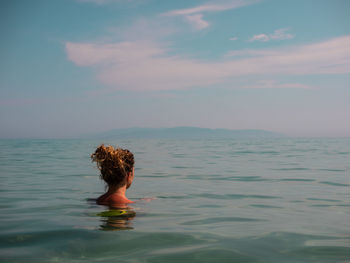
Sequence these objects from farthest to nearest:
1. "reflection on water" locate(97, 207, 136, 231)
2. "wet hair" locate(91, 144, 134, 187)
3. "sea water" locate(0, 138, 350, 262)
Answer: "wet hair" locate(91, 144, 134, 187) < "reflection on water" locate(97, 207, 136, 231) < "sea water" locate(0, 138, 350, 262)

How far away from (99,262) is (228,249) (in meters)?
1.57

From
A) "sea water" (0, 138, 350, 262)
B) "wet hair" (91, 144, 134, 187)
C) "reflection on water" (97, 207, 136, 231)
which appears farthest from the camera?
"wet hair" (91, 144, 134, 187)

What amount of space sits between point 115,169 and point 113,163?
4.6 inches

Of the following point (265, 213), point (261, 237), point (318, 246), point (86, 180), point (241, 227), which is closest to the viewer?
point (318, 246)

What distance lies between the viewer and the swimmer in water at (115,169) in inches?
255

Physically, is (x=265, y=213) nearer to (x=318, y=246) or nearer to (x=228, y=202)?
(x=228, y=202)

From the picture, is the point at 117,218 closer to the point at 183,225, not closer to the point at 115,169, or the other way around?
the point at 115,169

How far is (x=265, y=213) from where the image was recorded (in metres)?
6.89

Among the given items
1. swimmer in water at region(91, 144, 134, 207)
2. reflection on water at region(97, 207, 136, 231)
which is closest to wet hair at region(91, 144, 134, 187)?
swimmer in water at region(91, 144, 134, 207)

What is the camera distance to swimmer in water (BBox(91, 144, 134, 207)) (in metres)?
6.47

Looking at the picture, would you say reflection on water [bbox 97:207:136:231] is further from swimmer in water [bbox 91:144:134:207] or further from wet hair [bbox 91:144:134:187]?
wet hair [bbox 91:144:134:187]

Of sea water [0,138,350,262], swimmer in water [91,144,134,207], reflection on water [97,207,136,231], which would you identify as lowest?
sea water [0,138,350,262]

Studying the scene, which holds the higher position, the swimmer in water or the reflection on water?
the swimmer in water

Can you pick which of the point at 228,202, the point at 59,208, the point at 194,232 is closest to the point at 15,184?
the point at 59,208
